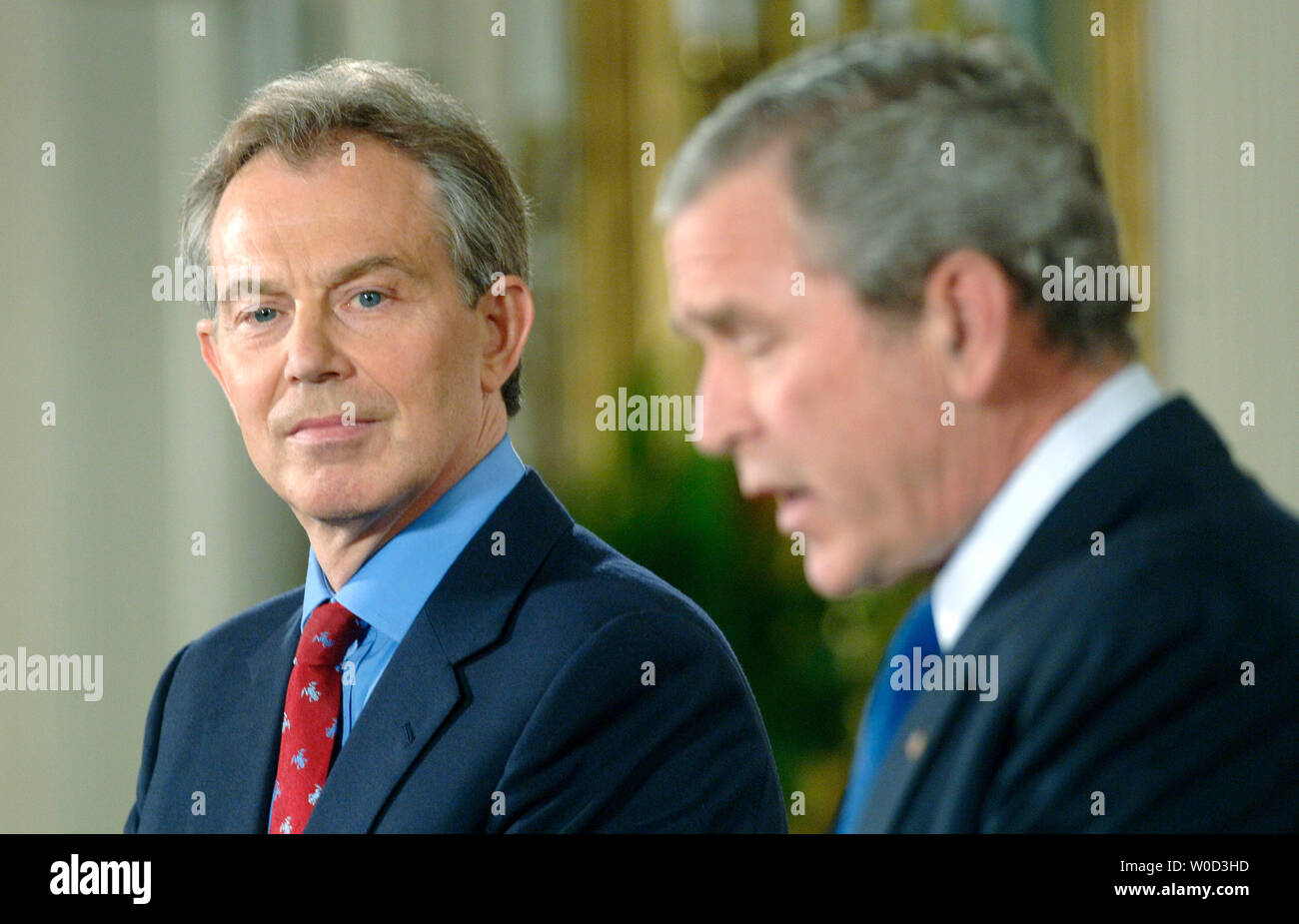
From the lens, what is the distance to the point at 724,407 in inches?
55.6

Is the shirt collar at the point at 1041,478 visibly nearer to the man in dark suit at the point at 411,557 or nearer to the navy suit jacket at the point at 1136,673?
the navy suit jacket at the point at 1136,673

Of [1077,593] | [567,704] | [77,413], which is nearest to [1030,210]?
[1077,593]

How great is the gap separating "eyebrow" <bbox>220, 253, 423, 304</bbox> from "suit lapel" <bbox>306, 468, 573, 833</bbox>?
0.94 ft

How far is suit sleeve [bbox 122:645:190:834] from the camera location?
1976mm

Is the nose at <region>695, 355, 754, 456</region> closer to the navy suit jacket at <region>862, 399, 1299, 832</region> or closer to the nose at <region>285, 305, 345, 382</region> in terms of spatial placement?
the navy suit jacket at <region>862, 399, 1299, 832</region>

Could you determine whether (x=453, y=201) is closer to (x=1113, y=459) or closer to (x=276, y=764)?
(x=276, y=764)

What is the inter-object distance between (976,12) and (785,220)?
165 cm

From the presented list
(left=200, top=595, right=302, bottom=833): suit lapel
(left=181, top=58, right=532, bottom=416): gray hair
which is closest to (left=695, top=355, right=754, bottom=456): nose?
(left=181, top=58, right=532, bottom=416): gray hair

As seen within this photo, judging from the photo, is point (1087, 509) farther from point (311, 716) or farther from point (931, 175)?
point (311, 716)

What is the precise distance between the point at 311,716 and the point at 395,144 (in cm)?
69

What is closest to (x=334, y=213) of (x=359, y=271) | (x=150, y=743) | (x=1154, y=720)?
(x=359, y=271)

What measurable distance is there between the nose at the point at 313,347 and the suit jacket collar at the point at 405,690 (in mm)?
263

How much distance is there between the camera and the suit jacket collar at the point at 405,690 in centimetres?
168
